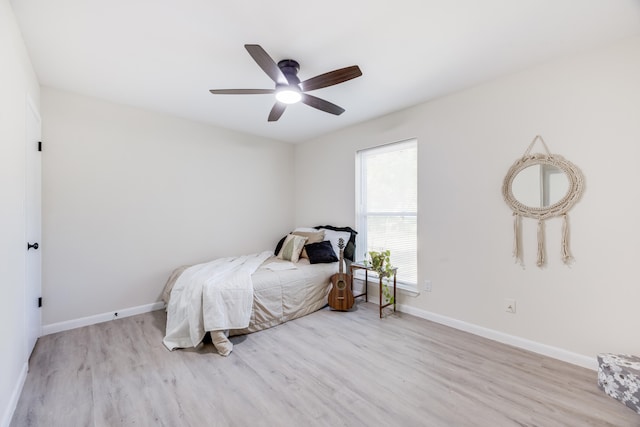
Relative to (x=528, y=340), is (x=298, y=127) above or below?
above

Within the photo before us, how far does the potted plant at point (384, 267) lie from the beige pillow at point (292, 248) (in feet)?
3.46

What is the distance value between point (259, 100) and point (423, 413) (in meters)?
3.12

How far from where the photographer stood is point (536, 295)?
2.44 metres

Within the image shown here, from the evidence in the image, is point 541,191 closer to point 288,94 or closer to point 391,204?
point 391,204

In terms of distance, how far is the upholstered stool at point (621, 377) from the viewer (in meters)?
1.70

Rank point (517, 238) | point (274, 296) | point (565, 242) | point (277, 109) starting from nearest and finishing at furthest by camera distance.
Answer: point (565, 242) < point (517, 238) < point (277, 109) < point (274, 296)

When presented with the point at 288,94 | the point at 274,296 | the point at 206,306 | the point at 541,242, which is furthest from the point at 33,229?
the point at 541,242

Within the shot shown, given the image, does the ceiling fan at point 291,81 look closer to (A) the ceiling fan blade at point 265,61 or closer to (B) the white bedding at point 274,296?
(A) the ceiling fan blade at point 265,61

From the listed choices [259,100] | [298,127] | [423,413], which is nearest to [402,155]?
[298,127]

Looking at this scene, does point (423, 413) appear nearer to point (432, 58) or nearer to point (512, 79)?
point (432, 58)

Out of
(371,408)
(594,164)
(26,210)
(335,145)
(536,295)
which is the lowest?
(371,408)

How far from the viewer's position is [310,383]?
6.56 feet

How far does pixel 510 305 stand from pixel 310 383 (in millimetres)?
1941

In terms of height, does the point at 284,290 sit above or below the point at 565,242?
below
